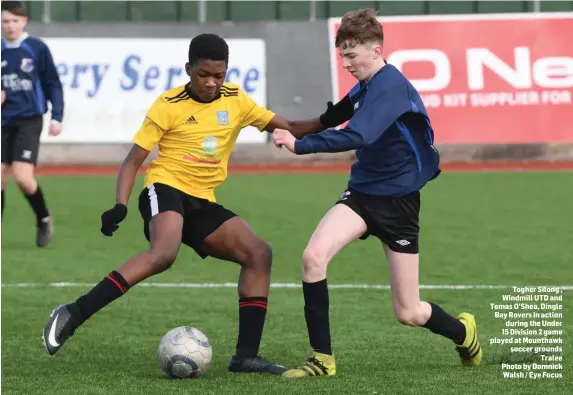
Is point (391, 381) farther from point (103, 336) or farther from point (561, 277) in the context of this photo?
point (561, 277)

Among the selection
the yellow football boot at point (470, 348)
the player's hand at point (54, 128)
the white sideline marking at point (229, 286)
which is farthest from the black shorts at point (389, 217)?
the player's hand at point (54, 128)

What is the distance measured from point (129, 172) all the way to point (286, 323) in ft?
6.51

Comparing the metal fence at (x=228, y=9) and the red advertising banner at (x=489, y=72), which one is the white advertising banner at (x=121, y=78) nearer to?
the red advertising banner at (x=489, y=72)

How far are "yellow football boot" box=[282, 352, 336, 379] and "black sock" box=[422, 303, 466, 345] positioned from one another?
0.58 metres

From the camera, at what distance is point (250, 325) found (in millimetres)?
6953

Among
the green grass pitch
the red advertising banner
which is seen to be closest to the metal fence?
the red advertising banner

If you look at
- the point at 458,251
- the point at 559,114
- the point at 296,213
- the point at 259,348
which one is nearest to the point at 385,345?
the point at 259,348

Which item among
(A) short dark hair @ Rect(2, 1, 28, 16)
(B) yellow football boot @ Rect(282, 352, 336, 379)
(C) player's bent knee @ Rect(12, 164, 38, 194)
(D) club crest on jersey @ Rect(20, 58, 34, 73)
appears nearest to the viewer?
(B) yellow football boot @ Rect(282, 352, 336, 379)

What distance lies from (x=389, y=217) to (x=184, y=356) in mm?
1219

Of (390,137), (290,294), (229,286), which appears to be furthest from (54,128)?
(390,137)

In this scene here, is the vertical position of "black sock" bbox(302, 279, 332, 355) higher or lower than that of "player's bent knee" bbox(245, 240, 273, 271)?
lower

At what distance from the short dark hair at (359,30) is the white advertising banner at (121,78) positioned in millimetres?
13061

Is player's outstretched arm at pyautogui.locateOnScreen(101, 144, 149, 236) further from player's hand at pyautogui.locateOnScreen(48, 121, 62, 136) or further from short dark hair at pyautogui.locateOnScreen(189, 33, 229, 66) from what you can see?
player's hand at pyautogui.locateOnScreen(48, 121, 62, 136)

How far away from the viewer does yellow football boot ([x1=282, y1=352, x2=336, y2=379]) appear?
6621 millimetres
